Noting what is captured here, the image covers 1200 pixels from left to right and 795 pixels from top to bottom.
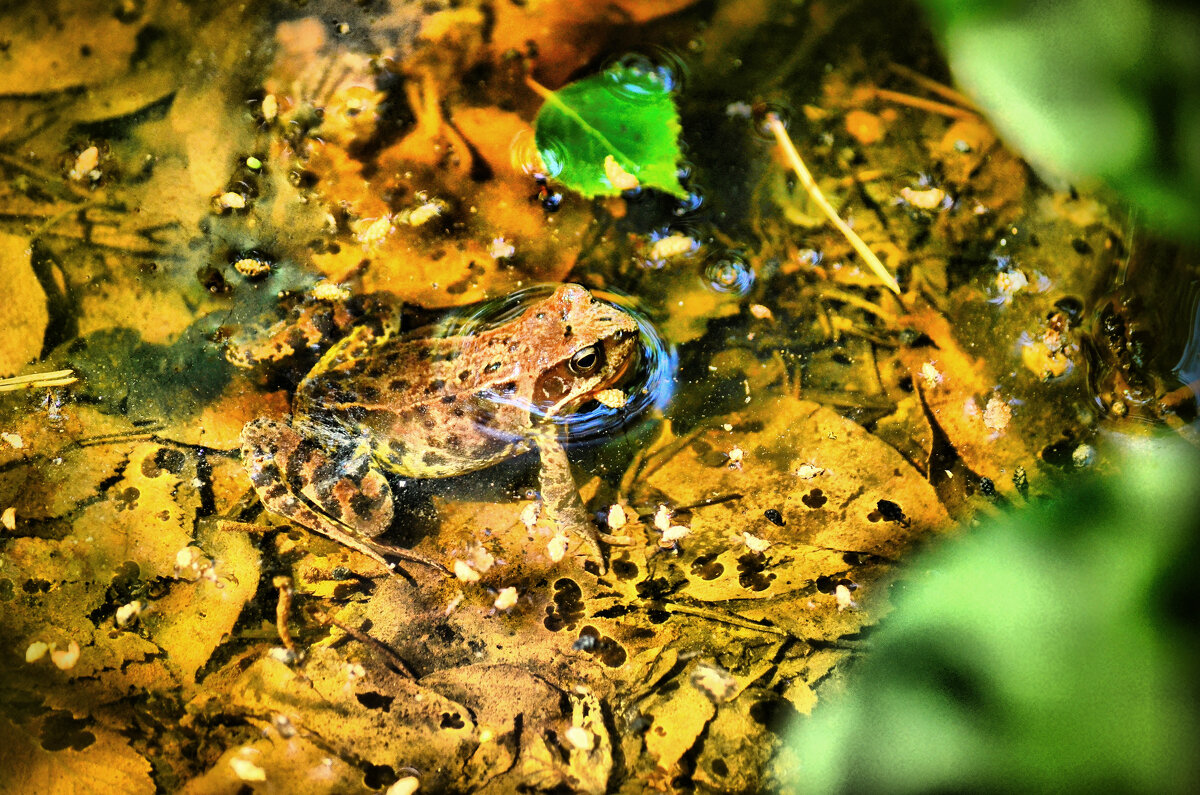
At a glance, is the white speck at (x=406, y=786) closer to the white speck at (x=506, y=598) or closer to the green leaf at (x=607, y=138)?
the white speck at (x=506, y=598)

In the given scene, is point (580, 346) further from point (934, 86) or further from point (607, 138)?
point (934, 86)

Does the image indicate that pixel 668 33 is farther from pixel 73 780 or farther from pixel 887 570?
pixel 73 780

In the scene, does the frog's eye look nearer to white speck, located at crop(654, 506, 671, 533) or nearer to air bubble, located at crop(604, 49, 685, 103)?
white speck, located at crop(654, 506, 671, 533)

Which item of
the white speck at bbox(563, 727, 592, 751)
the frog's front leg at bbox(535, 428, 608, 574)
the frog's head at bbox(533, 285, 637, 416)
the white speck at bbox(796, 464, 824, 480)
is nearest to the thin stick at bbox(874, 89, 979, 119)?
the frog's head at bbox(533, 285, 637, 416)

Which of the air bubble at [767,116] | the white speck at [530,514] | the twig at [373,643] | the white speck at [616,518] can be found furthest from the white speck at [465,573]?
the air bubble at [767,116]

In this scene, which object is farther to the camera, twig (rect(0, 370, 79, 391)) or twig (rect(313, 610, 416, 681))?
twig (rect(0, 370, 79, 391))

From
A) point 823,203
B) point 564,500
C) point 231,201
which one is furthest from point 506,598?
point 823,203

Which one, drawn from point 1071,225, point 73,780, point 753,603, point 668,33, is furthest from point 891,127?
point 73,780
